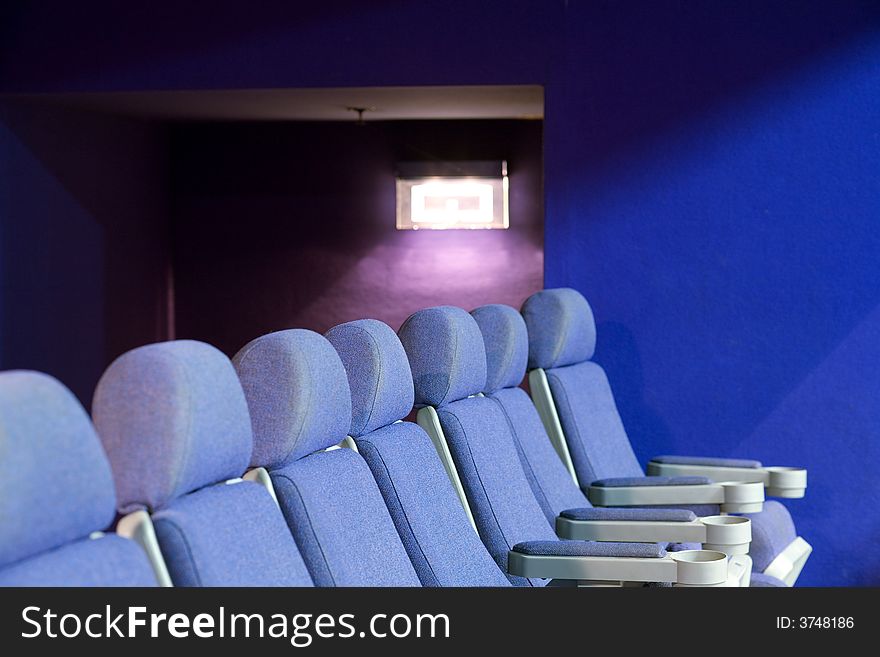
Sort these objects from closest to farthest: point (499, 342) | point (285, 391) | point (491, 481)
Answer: point (285, 391)
point (491, 481)
point (499, 342)

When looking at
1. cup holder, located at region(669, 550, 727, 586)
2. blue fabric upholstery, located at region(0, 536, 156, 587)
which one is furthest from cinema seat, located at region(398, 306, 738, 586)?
blue fabric upholstery, located at region(0, 536, 156, 587)

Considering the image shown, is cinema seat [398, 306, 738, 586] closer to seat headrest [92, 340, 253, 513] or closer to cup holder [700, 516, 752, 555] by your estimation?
cup holder [700, 516, 752, 555]

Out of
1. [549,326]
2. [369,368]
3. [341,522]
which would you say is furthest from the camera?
[549,326]

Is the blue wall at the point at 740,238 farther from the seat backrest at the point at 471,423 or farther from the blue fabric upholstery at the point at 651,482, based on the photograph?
the seat backrest at the point at 471,423

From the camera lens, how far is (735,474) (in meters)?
4.13

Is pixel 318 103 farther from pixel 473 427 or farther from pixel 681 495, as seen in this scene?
pixel 473 427

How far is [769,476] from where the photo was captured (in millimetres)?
4125

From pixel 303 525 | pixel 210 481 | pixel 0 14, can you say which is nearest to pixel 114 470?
pixel 210 481

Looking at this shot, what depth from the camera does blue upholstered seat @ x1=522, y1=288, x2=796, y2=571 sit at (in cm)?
387

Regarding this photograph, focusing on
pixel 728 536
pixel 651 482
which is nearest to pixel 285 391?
pixel 728 536

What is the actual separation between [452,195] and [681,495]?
272 centimetres

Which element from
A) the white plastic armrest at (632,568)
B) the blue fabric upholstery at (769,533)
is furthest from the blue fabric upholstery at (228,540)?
the blue fabric upholstery at (769,533)
